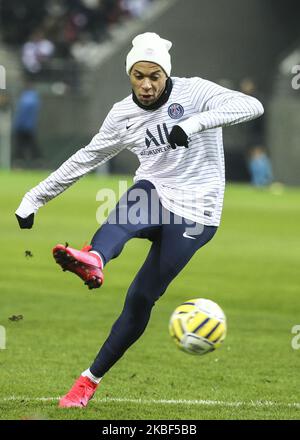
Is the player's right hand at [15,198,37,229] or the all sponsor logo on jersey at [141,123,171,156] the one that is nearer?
the all sponsor logo on jersey at [141,123,171,156]

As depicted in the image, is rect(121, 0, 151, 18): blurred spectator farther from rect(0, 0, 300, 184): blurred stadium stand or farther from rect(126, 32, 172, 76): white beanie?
rect(126, 32, 172, 76): white beanie

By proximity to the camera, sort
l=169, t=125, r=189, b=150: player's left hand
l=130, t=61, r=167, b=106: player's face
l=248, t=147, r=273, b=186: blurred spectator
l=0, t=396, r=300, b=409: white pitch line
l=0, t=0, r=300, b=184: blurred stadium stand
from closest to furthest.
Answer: l=169, t=125, r=189, b=150: player's left hand, l=130, t=61, r=167, b=106: player's face, l=0, t=396, r=300, b=409: white pitch line, l=248, t=147, r=273, b=186: blurred spectator, l=0, t=0, r=300, b=184: blurred stadium stand

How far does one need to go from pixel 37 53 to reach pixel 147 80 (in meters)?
26.4

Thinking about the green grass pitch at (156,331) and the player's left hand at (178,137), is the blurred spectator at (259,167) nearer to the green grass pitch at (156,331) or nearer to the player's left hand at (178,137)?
the green grass pitch at (156,331)

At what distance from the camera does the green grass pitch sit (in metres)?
8.92

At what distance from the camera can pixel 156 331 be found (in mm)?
12789

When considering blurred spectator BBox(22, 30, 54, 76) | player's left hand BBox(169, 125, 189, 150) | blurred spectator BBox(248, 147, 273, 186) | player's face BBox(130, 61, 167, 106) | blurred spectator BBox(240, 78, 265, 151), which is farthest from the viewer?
blurred spectator BBox(22, 30, 54, 76)

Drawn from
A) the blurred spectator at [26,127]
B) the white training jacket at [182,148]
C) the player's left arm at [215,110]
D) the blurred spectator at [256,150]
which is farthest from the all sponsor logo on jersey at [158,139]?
the blurred spectator at [26,127]

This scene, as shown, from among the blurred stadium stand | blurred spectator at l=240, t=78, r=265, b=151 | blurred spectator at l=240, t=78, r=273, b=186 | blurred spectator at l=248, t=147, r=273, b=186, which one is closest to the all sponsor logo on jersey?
blurred spectator at l=240, t=78, r=273, b=186

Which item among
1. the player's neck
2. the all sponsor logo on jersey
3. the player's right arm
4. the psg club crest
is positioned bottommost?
the player's right arm

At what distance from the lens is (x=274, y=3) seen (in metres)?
37.0

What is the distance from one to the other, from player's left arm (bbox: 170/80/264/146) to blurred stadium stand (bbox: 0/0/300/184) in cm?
2492

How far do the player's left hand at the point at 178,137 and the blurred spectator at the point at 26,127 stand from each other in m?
26.1

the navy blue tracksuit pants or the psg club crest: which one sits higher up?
the psg club crest
